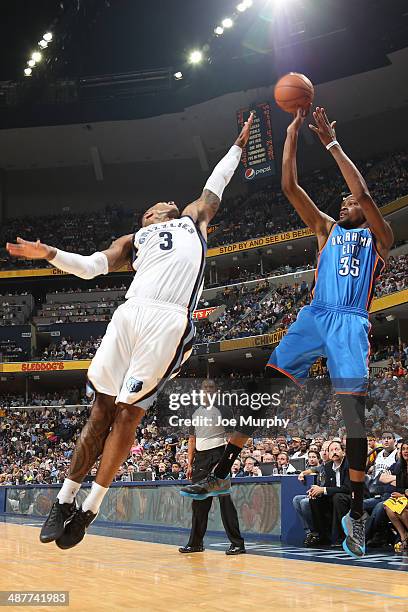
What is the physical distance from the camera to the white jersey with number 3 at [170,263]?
4560mm

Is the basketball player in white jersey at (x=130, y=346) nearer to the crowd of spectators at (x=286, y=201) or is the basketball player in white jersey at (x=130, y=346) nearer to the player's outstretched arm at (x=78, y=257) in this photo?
the player's outstretched arm at (x=78, y=257)

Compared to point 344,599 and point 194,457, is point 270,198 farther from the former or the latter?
point 344,599

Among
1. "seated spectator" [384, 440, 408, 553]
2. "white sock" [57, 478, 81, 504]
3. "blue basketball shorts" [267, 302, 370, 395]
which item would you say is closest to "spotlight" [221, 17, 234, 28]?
"seated spectator" [384, 440, 408, 553]

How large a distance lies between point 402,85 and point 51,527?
3128 cm

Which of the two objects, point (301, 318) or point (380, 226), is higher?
point (380, 226)

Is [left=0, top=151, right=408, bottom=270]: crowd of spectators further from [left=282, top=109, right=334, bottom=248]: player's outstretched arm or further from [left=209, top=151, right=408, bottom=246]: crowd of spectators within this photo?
[left=282, top=109, right=334, bottom=248]: player's outstretched arm

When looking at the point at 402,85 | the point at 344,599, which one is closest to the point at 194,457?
the point at 344,599

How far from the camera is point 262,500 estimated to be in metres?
10.2

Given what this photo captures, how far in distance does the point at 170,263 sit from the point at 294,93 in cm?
180

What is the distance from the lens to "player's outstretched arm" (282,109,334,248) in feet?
16.9

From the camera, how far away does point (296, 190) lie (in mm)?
5203

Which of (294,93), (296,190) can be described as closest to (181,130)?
(294,93)

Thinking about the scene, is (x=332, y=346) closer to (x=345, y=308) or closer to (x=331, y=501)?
(x=345, y=308)

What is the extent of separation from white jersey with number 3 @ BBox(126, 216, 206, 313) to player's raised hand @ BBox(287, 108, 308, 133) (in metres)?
1.09
